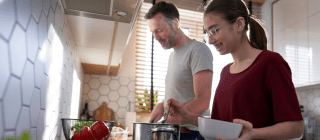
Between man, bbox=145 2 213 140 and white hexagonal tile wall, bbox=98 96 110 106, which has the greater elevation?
man, bbox=145 2 213 140

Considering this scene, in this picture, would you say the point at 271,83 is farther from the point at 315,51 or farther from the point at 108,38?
the point at 315,51

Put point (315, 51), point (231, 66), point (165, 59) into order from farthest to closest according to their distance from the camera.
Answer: point (165, 59) < point (315, 51) < point (231, 66)

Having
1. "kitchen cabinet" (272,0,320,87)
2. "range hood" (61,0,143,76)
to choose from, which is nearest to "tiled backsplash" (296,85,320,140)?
"kitchen cabinet" (272,0,320,87)

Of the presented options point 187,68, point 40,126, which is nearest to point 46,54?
point 40,126

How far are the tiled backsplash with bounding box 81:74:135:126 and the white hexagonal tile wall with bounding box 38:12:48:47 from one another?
1.88m

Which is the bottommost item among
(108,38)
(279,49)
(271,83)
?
(271,83)

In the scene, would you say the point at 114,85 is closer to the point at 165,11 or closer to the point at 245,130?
the point at 165,11

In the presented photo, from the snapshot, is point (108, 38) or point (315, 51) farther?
point (315, 51)

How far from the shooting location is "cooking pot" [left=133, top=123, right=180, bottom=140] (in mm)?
685

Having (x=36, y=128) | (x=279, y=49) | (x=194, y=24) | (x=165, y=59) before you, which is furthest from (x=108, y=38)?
(x=279, y=49)

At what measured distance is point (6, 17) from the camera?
35 cm

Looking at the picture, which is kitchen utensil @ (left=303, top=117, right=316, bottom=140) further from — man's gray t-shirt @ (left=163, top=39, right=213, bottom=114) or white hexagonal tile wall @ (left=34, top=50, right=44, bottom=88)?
white hexagonal tile wall @ (left=34, top=50, right=44, bottom=88)

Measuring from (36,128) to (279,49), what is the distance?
279 cm

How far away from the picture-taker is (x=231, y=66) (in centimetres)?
95
